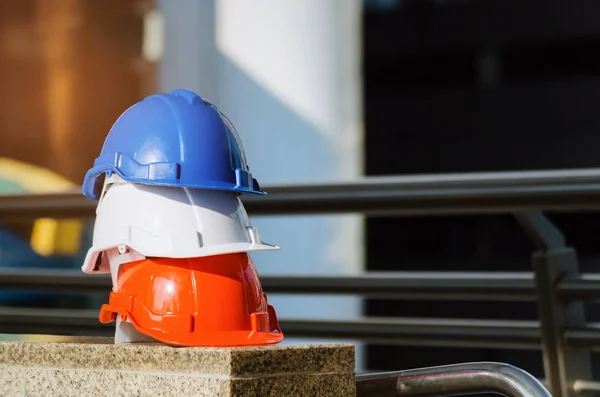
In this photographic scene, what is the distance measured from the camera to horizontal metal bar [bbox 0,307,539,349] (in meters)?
3.10

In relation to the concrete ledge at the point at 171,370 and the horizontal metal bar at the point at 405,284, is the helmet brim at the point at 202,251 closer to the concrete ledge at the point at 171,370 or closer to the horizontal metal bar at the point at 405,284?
the concrete ledge at the point at 171,370

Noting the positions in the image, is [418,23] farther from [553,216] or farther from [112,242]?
[112,242]

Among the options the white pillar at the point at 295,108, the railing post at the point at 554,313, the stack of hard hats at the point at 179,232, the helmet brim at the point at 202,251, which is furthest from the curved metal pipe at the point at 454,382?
the white pillar at the point at 295,108

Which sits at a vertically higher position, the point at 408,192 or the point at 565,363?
the point at 408,192

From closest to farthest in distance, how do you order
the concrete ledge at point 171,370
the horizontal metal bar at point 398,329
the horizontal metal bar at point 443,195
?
the concrete ledge at point 171,370 < the horizontal metal bar at point 443,195 < the horizontal metal bar at point 398,329

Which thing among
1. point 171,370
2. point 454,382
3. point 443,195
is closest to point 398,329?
point 443,195

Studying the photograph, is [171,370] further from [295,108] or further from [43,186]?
[43,186]

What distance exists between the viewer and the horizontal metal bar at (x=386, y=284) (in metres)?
3.15

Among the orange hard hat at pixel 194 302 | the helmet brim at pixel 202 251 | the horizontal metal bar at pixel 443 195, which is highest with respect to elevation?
the horizontal metal bar at pixel 443 195

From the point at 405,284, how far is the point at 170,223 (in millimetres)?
1661

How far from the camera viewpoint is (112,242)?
5.99ft

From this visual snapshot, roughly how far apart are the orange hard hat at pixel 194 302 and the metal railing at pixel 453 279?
1.24 metres

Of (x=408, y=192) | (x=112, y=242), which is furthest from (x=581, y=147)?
(x=112, y=242)

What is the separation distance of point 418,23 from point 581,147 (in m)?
3.87
